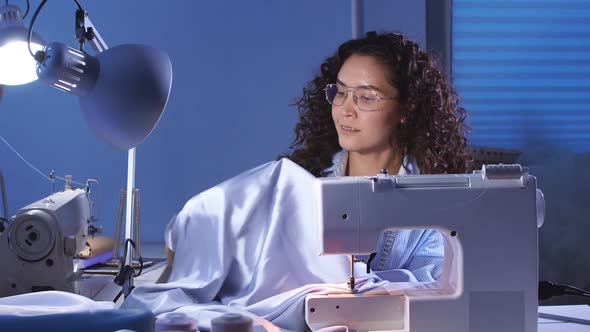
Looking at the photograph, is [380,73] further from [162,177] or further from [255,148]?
[162,177]

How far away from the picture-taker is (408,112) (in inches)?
79.9

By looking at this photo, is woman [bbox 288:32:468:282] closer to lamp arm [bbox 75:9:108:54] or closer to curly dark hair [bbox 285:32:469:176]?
curly dark hair [bbox 285:32:469:176]

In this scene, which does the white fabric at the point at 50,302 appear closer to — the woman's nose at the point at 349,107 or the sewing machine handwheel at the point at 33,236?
the sewing machine handwheel at the point at 33,236

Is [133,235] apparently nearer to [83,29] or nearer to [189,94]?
[83,29]

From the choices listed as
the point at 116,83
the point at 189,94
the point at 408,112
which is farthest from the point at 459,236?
the point at 189,94

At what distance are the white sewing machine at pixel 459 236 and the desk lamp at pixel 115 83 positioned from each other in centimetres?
35

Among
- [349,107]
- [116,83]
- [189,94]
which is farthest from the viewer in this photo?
[189,94]

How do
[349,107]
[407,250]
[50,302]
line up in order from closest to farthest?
[50,302], [407,250], [349,107]

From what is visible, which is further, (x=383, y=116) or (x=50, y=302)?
(x=383, y=116)

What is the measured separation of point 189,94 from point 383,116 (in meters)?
1.18

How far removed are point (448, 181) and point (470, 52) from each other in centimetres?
210

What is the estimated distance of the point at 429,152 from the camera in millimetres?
2041

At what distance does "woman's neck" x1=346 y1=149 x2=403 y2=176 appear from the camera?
6.65ft

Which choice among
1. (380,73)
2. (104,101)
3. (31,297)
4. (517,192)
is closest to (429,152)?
(380,73)
